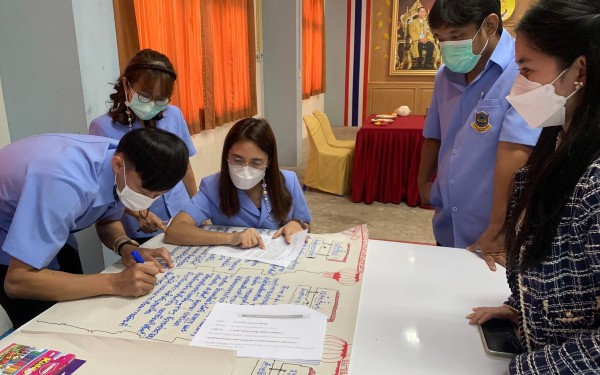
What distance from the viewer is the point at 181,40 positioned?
3.00 m

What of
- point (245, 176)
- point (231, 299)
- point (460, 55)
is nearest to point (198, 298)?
point (231, 299)

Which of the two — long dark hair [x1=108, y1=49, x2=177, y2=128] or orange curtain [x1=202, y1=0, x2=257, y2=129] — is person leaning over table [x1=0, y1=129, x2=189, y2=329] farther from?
orange curtain [x1=202, y1=0, x2=257, y2=129]

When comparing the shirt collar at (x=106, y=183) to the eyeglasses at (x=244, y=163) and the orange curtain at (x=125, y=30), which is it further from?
the orange curtain at (x=125, y=30)

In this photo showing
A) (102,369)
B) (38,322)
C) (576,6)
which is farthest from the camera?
(38,322)

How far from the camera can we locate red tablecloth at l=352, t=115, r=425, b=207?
146 inches

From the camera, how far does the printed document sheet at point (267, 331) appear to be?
2.56 feet

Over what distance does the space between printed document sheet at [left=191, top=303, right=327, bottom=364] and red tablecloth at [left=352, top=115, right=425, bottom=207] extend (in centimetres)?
301

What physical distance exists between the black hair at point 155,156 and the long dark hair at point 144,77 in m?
0.62

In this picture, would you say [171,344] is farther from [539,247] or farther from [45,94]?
[45,94]

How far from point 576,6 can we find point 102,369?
0.95m

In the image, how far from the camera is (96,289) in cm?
99

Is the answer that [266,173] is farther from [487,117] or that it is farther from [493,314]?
[493,314]

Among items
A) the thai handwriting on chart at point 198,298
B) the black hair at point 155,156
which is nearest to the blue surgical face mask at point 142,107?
the black hair at point 155,156

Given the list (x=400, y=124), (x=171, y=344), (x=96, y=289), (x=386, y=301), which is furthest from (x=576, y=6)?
(x=400, y=124)
